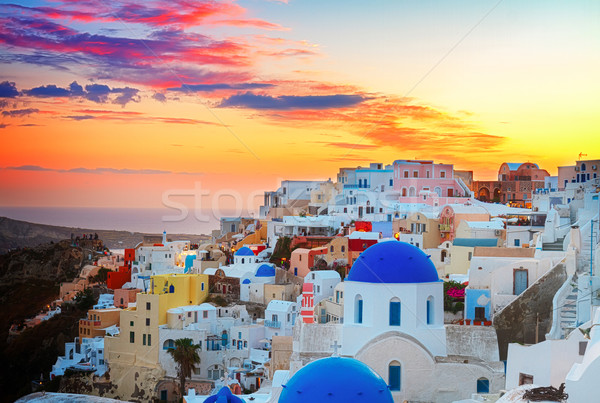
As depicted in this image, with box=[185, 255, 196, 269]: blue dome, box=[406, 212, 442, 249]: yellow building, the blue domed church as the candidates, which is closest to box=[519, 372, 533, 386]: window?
the blue domed church

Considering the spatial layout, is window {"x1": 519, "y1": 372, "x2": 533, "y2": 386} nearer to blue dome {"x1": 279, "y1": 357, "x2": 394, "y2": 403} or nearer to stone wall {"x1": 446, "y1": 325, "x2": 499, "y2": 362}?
blue dome {"x1": 279, "y1": 357, "x2": 394, "y2": 403}

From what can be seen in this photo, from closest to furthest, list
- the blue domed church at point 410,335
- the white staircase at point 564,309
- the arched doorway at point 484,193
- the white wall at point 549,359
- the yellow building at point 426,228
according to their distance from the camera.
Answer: the white wall at point 549,359 < the blue domed church at point 410,335 < the white staircase at point 564,309 < the yellow building at point 426,228 < the arched doorway at point 484,193

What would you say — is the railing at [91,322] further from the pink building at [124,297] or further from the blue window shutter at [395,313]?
the blue window shutter at [395,313]

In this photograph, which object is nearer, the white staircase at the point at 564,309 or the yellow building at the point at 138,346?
the white staircase at the point at 564,309

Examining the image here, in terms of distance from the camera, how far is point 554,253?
22828 millimetres

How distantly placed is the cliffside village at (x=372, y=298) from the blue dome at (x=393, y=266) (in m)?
0.04

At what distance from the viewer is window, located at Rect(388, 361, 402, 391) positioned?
18.1 m

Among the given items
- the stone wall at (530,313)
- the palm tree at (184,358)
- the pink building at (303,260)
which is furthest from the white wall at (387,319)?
the pink building at (303,260)

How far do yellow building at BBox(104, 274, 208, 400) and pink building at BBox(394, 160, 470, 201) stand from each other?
19143 mm

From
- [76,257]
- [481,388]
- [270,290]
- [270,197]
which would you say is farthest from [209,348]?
[270,197]

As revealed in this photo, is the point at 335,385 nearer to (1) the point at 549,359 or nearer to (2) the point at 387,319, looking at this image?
(1) the point at 549,359

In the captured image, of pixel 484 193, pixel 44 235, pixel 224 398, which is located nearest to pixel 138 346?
pixel 224 398

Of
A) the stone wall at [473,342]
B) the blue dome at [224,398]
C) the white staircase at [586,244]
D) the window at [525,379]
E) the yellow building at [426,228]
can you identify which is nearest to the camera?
the window at [525,379]

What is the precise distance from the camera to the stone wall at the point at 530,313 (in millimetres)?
20812
